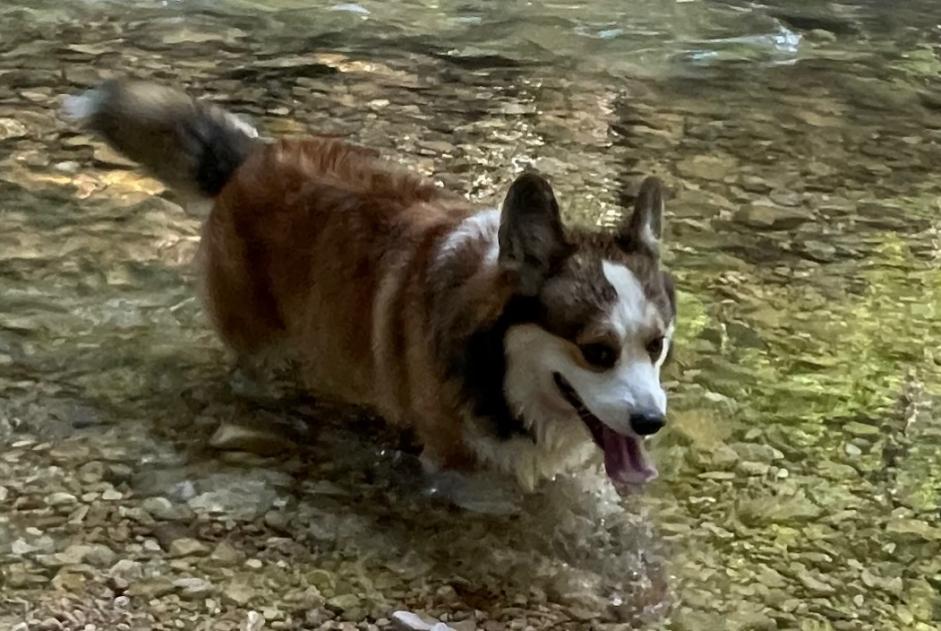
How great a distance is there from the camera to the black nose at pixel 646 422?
288 cm

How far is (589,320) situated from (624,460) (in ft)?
1.48

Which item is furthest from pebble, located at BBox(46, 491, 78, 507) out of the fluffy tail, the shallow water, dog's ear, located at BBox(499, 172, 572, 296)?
dog's ear, located at BBox(499, 172, 572, 296)

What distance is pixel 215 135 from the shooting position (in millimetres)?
3852

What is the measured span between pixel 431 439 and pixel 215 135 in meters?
1.22

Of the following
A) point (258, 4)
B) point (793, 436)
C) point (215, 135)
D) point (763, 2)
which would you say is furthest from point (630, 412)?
point (763, 2)

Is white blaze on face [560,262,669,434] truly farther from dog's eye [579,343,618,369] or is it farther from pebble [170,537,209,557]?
pebble [170,537,209,557]

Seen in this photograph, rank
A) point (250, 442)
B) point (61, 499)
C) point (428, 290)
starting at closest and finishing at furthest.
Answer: point (428, 290) → point (61, 499) → point (250, 442)

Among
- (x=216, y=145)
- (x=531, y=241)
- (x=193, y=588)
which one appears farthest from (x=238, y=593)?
(x=216, y=145)

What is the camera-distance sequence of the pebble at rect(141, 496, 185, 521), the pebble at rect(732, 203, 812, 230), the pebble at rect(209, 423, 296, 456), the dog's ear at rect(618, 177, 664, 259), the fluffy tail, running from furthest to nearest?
1. the pebble at rect(732, 203, 812, 230)
2. the fluffy tail
3. the pebble at rect(209, 423, 296, 456)
4. the pebble at rect(141, 496, 185, 521)
5. the dog's ear at rect(618, 177, 664, 259)

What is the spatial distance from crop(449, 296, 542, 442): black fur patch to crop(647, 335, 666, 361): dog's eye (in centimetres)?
27

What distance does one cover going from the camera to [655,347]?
118 inches

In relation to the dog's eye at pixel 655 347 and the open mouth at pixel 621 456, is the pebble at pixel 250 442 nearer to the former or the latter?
the open mouth at pixel 621 456

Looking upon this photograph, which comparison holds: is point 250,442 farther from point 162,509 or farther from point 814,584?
point 814,584

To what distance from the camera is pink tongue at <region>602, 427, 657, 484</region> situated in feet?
10.4
